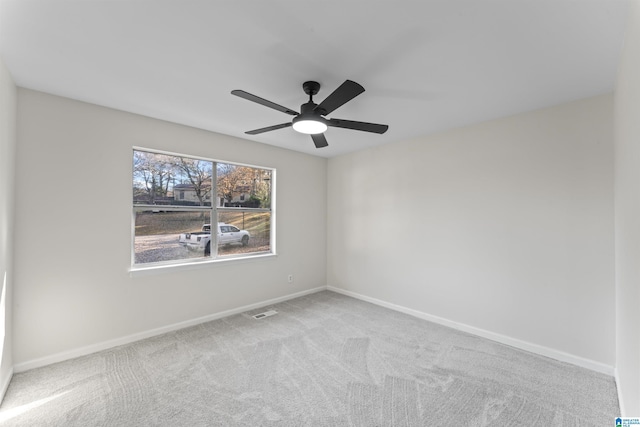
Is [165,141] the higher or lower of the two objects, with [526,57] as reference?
lower

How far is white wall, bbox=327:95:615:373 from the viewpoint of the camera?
8.07ft

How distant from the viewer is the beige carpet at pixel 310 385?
1860mm

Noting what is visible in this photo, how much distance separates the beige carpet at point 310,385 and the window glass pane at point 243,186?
5.89 ft

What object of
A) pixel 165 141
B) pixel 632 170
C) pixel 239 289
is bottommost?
pixel 239 289

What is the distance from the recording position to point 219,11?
1508 mm

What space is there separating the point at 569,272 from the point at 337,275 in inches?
125

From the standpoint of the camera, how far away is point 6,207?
7.00ft

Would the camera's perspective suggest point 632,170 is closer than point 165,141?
Yes

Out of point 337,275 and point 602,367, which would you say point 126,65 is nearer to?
point 337,275

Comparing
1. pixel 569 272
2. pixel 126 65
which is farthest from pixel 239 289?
pixel 569 272

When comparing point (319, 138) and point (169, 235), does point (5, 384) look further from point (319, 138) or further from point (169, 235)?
point (319, 138)

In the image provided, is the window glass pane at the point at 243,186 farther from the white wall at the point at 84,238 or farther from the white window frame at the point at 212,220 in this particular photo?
the white wall at the point at 84,238

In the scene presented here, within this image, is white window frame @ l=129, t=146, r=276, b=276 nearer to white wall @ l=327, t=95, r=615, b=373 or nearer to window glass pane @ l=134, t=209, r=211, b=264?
window glass pane @ l=134, t=209, r=211, b=264

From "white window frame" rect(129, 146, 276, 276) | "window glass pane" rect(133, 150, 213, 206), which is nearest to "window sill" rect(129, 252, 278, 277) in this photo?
"white window frame" rect(129, 146, 276, 276)
